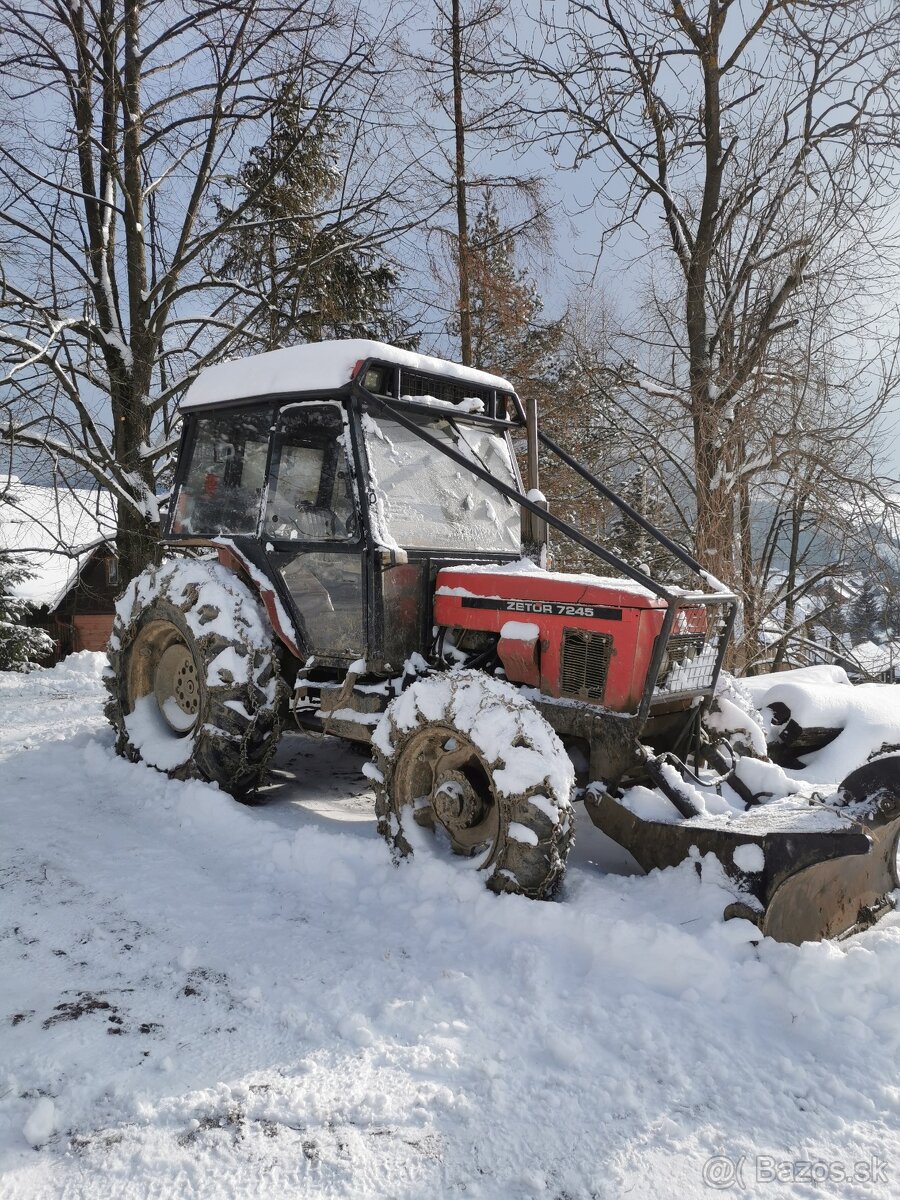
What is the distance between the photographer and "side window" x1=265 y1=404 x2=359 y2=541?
14.9 feet

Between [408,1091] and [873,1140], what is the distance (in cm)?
124

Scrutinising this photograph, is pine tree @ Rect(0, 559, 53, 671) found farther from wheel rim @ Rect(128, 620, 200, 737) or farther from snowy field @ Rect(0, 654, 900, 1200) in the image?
snowy field @ Rect(0, 654, 900, 1200)

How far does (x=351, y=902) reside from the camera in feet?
12.0

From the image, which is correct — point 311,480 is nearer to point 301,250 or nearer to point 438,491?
point 438,491

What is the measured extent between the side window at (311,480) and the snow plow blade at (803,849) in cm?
201

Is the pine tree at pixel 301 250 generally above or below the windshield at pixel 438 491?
above

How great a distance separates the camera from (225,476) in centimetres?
541

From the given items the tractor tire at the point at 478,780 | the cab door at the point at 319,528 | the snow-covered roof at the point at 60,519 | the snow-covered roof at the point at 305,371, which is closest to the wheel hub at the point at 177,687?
the cab door at the point at 319,528

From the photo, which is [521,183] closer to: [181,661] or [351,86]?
[351,86]

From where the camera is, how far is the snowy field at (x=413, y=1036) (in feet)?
6.89

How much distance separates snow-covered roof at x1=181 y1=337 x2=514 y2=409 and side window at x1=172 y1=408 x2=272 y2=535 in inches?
6.0

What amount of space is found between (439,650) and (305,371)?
169 centimetres

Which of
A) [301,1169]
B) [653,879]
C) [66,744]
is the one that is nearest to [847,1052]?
[653,879]

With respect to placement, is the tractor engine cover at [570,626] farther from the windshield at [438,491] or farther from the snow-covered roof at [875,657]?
the snow-covered roof at [875,657]
